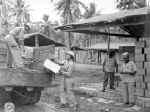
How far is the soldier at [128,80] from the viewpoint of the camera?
8.83 meters

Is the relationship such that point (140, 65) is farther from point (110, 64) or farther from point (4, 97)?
point (4, 97)

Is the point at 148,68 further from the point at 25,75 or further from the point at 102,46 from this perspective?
the point at 102,46

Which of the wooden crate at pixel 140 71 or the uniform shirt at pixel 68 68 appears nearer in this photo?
the uniform shirt at pixel 68 68

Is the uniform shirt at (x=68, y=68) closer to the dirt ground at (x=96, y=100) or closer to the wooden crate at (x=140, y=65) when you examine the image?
the dirt ground at (x=96, y=100)

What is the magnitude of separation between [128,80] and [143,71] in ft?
1.78

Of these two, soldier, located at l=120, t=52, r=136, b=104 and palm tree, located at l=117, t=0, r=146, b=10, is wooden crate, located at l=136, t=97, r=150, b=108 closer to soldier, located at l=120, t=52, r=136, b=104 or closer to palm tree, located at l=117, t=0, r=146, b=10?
soldier, located at l=120, t=52, r=136, b=104

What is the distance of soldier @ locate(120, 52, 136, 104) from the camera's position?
8828 millimetres

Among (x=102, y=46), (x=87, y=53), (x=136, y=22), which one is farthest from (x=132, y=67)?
(x=87, y=53)

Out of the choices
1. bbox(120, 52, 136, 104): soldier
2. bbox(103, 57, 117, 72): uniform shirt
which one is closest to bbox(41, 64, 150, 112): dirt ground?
bbox(120, 52, 136, 104): soldier

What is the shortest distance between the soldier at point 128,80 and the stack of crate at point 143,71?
185 mm

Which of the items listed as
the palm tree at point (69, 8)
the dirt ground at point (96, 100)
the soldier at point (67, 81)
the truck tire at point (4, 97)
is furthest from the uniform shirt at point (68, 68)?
the palm tree at point (69, 8)

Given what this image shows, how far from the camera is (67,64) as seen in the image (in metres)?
8.31

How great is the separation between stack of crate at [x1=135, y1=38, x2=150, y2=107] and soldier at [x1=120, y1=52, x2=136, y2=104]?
18cm

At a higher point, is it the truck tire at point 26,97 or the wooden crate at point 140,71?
the wooden crate at point 140,71
